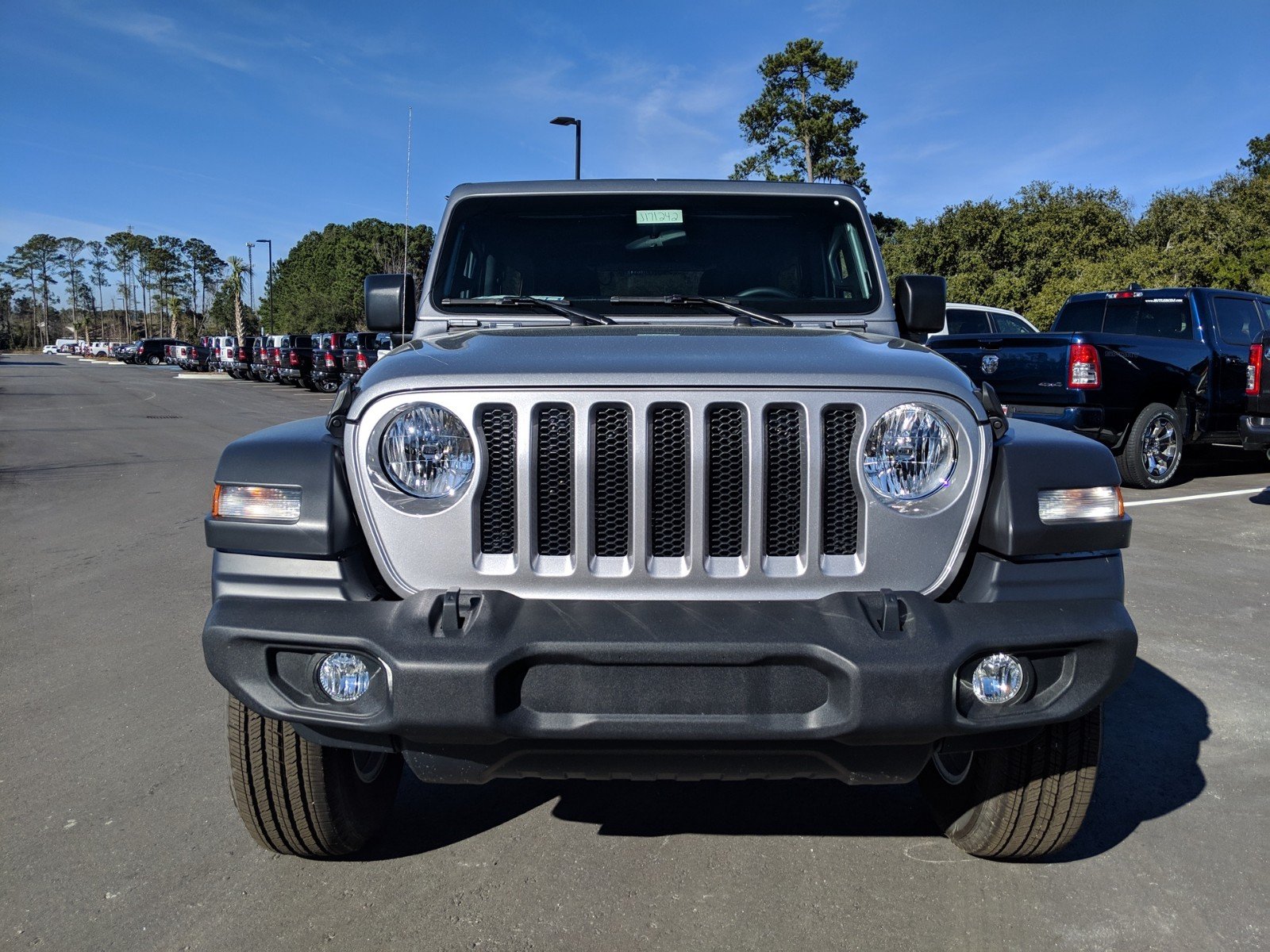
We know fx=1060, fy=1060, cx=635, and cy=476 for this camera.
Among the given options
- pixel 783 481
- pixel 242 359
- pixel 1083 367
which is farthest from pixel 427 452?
pixel 242 359

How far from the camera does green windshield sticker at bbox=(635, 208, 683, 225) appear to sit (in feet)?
12.9

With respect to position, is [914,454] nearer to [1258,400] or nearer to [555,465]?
[555,465]

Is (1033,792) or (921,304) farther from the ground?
(921,304)

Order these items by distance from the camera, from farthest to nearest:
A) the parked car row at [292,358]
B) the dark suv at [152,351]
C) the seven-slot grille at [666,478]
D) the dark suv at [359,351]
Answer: the dark suv at [152,351] → the parked car row at [292,358] → the dark suv at [359,351] → the seven-slot grille at [666,478]

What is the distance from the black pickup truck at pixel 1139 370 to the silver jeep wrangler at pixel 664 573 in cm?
739

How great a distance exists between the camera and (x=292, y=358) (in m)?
33.6

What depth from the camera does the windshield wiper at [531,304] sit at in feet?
11.3

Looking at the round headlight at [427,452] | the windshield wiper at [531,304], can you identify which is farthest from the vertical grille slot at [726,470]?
the windshield wiper at [531,304]

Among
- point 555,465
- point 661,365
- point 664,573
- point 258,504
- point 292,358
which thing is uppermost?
point 661,365

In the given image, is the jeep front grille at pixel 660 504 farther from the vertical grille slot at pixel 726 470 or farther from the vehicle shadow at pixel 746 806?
the vehicle shadow at pixel 746 806

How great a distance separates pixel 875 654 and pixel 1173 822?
1626mm

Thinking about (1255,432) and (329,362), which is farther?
(329,362)

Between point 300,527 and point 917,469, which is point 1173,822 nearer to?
point 917,469

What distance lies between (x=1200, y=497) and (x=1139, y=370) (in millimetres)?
1329
